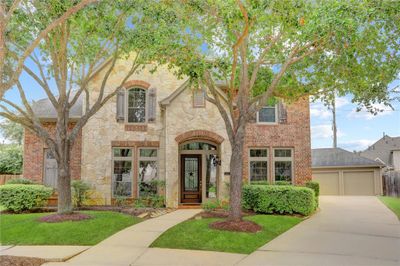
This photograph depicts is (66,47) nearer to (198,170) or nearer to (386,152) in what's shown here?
(198,170)

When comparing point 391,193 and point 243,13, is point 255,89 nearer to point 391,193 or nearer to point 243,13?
point 243,13

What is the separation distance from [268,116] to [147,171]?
6.98 metres

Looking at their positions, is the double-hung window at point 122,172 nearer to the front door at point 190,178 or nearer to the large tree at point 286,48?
the front door at point 190,178

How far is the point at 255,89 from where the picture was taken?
14422 millimetres

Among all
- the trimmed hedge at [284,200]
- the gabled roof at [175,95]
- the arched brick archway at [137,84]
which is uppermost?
the arched brick archway at [137,84]

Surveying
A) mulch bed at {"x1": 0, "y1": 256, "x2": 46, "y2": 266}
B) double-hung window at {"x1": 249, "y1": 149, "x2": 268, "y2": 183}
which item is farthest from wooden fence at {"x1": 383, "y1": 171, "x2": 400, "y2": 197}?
mulch bed at {"x1": 0, "y1": 256, "x2": 46, "y2": 266}

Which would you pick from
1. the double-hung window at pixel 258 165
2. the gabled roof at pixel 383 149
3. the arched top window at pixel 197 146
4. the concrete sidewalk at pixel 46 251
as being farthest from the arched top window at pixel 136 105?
the gabled roof at pixel 383 149

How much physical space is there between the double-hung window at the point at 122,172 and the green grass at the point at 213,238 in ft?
22.0

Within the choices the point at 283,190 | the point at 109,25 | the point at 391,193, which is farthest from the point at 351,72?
the point at 391,193

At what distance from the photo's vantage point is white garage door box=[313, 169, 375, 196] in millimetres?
28047

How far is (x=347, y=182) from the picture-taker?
2853 cm

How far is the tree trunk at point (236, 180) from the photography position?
1130 cm

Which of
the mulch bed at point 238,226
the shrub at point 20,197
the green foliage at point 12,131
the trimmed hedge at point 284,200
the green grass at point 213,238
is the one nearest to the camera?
the green grass at point 213,238

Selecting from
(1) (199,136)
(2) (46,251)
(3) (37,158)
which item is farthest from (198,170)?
(2) (46,251)
